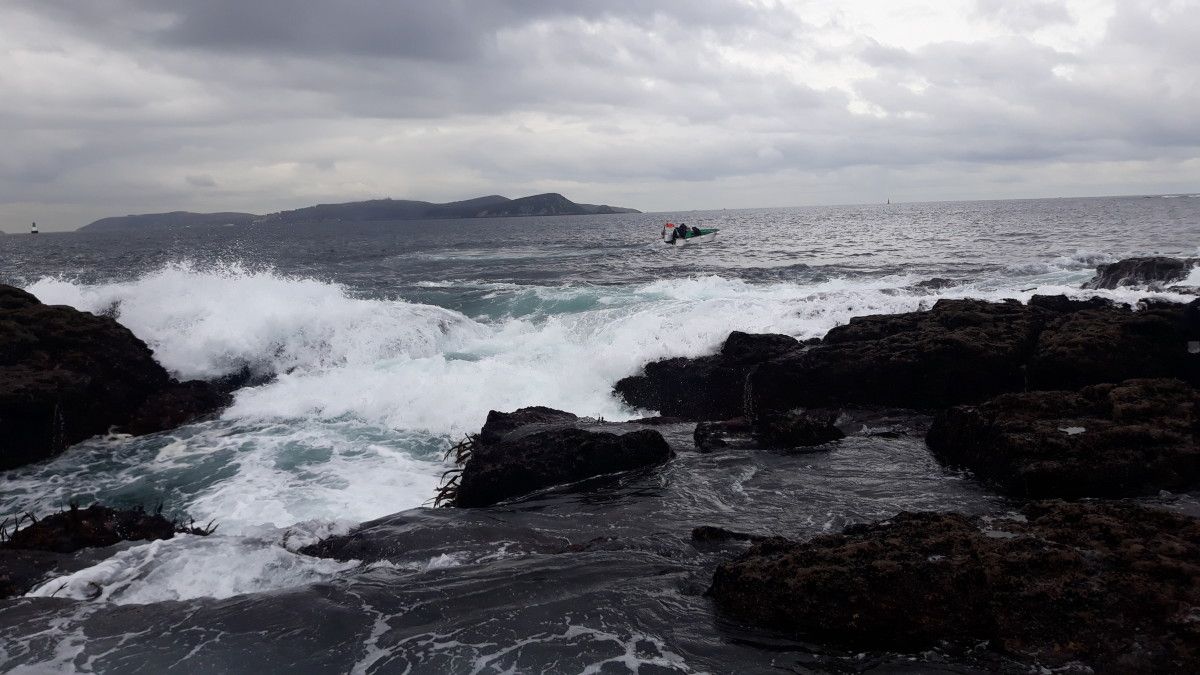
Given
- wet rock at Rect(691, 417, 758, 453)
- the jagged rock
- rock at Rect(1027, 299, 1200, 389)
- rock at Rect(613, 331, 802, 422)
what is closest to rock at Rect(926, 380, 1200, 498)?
rock at Rect(1027, 299, 1200, 389)

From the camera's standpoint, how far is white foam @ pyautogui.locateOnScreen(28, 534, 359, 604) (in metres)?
5.46

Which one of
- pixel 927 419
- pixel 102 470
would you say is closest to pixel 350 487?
pixel 102 470

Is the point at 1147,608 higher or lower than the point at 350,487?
higher

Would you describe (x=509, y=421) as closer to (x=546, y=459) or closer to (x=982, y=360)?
(x=546, y=459)

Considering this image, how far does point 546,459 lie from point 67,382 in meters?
9.48

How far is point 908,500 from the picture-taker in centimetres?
643

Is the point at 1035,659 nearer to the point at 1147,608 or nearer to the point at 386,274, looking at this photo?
the point at 1147,608

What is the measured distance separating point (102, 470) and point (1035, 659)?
12347 mm

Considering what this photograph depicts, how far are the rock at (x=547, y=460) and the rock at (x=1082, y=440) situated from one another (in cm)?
334

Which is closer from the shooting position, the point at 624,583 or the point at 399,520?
the point at 624,583

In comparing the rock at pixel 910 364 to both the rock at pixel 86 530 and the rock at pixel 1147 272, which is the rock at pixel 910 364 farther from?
the rock at pixel 1147 272

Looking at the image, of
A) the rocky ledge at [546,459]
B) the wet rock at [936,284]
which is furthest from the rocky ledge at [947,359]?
the wet rock at [936,284]

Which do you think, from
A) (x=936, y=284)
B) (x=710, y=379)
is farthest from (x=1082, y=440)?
(x=936, y=284)

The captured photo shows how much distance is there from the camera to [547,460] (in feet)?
25.2
